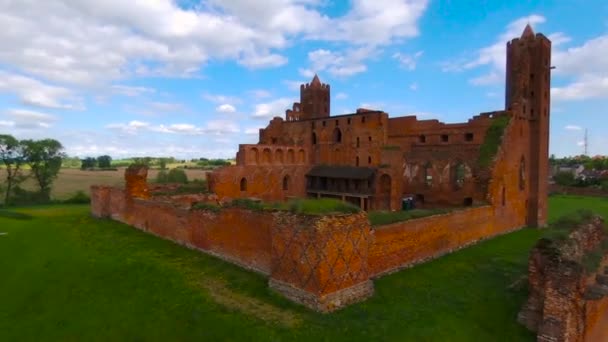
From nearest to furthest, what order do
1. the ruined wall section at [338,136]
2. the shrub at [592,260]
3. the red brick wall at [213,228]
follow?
the shrub at [592,260]
the red brick wall at [213,228]
the ruined wall section at [338,136]

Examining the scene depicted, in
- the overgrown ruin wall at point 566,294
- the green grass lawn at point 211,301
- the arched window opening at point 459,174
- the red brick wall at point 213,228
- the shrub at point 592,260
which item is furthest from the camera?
the arched window opening at point 459,174

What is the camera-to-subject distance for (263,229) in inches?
521

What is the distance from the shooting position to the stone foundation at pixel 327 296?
403 inches

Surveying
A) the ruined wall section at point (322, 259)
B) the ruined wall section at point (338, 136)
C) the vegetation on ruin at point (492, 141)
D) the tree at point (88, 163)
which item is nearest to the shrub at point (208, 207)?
the ruined wall section at point (322, 259)

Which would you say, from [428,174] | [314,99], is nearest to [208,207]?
[428,174]

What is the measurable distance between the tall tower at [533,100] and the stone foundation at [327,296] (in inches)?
762

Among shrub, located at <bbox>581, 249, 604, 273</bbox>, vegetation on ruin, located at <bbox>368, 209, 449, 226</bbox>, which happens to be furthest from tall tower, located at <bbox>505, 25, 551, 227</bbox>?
shrub, located at <bbox>581, 249, 604, 273</bbox>

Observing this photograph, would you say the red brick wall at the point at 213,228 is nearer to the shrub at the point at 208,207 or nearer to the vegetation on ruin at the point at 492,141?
the shrub at the point at 208,207

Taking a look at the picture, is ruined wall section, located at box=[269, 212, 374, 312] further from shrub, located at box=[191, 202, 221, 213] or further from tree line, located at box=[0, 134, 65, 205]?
tree line, located at box=[0, 134, 65, 205]

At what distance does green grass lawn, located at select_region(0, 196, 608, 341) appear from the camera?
31.0 feet

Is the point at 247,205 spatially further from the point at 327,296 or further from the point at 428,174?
the point at 428,174

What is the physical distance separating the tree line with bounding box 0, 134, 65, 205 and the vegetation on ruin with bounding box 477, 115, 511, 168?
46.7 m

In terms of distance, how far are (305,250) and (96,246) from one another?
12.7 metres

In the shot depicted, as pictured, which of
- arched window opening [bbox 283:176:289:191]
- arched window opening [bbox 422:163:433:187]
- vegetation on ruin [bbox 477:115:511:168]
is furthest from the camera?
arched window opening [bbox 283:176:289:191]
